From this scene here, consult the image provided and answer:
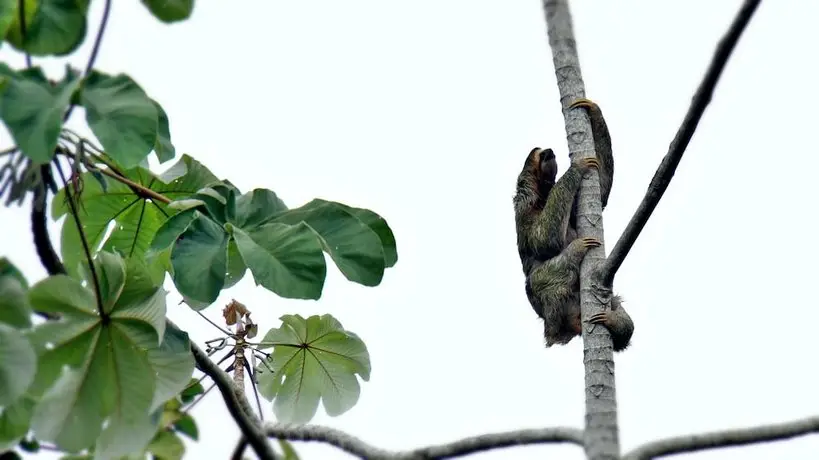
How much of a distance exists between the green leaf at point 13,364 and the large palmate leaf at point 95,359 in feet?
0.88

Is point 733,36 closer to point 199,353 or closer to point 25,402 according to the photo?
point 199,353

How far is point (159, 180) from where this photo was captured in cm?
360

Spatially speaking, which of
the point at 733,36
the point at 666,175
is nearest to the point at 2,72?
the point at 733,36

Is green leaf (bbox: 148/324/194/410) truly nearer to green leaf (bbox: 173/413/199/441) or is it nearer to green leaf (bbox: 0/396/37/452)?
green leaf (bbox: 173/413/199/441)

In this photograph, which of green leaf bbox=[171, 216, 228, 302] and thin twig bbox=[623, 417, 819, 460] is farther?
green leaf bbox=[171, 216, 228, 302]

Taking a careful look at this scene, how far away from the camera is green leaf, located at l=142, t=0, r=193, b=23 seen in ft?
8.65

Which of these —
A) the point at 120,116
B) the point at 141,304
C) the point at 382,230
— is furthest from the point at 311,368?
the point at 120,116

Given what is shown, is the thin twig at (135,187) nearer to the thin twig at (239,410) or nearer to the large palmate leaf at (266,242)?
the large palmate leaf at (266,242)

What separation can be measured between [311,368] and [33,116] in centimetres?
198

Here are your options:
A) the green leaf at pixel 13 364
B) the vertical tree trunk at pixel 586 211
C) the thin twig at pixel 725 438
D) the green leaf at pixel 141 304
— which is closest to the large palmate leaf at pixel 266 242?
the green leaf at pixel 141 304

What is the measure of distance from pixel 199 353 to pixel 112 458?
43 centimetres

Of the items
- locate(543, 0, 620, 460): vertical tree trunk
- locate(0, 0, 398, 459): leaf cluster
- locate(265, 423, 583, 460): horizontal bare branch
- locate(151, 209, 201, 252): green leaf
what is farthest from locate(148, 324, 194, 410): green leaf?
locate(543, 0, 620, 460): vertical tree trunk

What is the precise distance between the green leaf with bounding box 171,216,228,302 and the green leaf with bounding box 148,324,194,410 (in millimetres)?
159

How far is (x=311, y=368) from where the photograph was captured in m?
3.98
